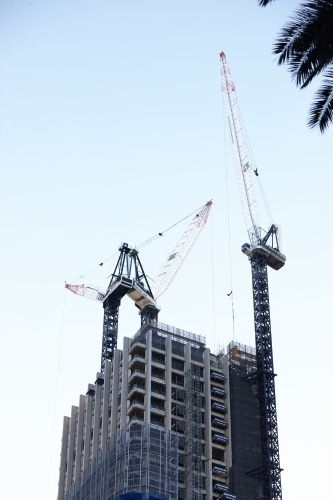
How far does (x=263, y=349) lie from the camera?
6211 inches

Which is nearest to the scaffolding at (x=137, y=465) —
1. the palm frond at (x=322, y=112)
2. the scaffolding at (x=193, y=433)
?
the scaffolding at (x=193, y=433)

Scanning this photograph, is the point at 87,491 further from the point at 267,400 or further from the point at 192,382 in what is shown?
the point at 267,400

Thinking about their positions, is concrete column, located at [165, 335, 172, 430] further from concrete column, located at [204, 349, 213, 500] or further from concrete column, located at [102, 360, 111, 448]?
concrete column, located at [102, 360, 111, 448]

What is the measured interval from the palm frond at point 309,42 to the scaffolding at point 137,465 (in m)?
90.6

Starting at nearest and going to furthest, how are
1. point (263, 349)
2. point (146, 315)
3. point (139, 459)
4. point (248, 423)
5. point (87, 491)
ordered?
point (139, 459), point (87, 491), point (248, 423), point (263, 349), point (146, 315)

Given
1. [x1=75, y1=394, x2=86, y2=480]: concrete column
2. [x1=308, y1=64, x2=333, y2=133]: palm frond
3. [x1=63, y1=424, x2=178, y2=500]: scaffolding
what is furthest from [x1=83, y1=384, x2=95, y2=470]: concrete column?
[x1=308, y1=64, x2=333, y2=133]: palm frond

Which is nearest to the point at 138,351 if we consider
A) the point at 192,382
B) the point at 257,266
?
the point at 192,382

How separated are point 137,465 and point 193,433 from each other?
15.0 m

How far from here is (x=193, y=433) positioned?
136375mm

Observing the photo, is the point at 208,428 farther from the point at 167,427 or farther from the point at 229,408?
the point at 167,427

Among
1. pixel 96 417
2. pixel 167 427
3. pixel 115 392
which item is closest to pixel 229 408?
pixel 167 427

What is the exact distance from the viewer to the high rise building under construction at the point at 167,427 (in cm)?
12638

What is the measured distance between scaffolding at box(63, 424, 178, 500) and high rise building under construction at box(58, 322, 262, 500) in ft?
0.47

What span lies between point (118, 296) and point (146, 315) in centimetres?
821
